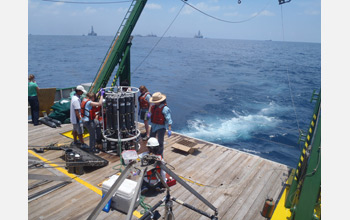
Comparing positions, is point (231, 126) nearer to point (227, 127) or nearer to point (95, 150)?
point (227, 127)

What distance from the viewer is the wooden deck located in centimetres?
523

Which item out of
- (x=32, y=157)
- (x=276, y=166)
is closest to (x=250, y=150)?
(x=276, y=166)

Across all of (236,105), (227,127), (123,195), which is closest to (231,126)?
(227,127)

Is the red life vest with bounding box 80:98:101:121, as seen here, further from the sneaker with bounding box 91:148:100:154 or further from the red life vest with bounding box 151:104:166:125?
the red life vest with bounding box 151:104:166:125

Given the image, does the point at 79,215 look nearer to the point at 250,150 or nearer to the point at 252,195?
the point at 252,195

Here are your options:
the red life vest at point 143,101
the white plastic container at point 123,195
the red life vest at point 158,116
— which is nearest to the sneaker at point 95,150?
the red life vest at point 143,101

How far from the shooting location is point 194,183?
645cm

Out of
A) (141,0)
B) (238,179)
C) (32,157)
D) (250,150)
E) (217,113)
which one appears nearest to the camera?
(238,179)

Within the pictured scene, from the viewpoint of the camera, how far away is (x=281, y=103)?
85.9ft

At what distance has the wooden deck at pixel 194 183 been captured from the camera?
523 cm

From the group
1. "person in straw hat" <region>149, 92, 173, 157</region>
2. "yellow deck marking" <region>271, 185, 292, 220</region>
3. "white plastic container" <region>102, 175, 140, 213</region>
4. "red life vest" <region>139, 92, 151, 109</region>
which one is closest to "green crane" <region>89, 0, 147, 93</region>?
"red life vest" <region>139, 92, 151, 109</region>

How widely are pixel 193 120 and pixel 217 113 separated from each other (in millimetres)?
3170

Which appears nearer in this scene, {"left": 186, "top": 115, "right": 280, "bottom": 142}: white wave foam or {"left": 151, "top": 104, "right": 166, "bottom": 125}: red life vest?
{"left": 151, "top": 104, "right": 166, "bottom": 125}: red life vest

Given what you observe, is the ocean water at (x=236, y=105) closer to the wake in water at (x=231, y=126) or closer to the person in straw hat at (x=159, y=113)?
the wake in water at (x=231, y=126)
